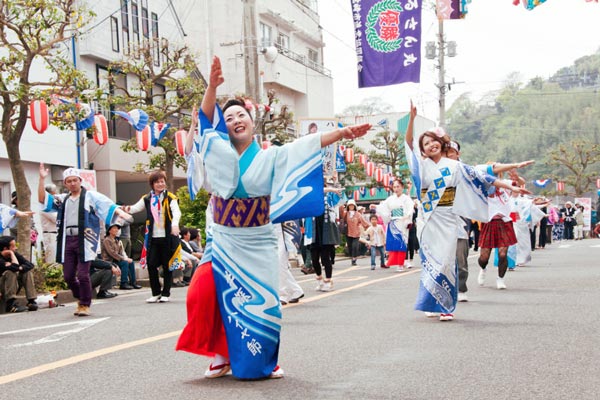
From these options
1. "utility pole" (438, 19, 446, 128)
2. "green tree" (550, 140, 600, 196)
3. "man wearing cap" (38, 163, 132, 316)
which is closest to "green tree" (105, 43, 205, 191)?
"man wearing cap" (38, 163, 132, 316)

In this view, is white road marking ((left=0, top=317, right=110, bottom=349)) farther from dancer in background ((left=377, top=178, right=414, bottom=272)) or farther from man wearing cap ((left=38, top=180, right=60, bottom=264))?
dancer in background ((left=377, top=178, right=414, bottom=272))

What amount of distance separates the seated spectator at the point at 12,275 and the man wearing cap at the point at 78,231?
133 cm

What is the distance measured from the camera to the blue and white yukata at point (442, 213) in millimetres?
8586

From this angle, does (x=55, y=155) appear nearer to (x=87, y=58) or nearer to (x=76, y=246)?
(x=87, y=58)

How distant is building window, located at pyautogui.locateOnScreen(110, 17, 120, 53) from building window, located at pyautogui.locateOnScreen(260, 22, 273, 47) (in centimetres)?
1159

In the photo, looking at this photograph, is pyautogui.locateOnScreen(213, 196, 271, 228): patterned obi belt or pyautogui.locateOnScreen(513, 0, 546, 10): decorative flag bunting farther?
pyautogui.locateOnScreen(513, 0, 546, 10): decorative flag bunting

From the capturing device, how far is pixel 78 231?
10.8 meters

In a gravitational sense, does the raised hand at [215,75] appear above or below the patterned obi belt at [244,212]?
above

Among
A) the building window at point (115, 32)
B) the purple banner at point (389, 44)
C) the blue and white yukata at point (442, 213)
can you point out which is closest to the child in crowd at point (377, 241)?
the purple banner at point (389, 44)

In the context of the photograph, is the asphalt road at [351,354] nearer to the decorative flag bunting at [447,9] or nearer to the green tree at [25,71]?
the green tree at [25,71]

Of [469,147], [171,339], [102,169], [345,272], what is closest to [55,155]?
[102,169]

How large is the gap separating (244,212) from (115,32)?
23698 mm

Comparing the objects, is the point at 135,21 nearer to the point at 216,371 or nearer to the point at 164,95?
the point at 164,95

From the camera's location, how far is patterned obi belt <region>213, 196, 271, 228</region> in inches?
223
